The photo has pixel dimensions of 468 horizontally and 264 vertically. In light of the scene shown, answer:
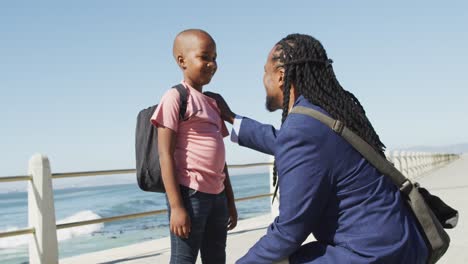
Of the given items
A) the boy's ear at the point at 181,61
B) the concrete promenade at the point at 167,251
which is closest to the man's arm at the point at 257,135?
the boy's ear at the point at 181,61

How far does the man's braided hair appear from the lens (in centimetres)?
186

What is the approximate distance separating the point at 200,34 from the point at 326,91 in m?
0.75

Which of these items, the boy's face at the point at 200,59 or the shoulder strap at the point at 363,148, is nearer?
the shoulder strap at the point at 363,148

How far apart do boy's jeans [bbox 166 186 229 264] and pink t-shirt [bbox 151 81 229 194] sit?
0.14 ft

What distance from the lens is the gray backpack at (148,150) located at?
2.35 meters

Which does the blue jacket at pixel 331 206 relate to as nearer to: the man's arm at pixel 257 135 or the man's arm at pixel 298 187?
the man's arm at pixel 298 187

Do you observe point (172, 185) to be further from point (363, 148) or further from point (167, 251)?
point (167, 251)

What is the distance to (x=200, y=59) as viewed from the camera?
7.88 feet

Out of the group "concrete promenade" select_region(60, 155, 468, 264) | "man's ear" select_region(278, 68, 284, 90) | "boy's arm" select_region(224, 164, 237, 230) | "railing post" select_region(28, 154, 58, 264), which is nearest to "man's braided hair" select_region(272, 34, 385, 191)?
"man's ear" select_region(278, 68, 284, 90)

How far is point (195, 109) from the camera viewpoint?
2373mm

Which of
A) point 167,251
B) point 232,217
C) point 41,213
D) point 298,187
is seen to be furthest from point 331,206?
point 167,251

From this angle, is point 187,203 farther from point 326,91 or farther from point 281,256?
point 326,91

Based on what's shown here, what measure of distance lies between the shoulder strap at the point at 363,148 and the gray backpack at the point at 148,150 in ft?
2.41

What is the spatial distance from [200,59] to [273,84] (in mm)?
467
